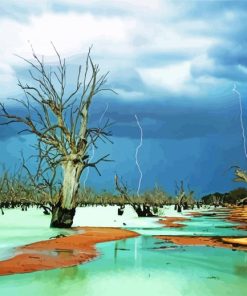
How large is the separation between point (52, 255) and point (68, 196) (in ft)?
32.1

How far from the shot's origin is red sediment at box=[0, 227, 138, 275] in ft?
33.4

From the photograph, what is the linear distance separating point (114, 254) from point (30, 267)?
3.41 metres

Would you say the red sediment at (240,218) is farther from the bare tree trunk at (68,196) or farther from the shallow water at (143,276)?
the shallow water at (143,276)

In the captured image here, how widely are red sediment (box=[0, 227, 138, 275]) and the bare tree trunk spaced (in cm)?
499

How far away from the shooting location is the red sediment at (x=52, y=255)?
1017 centimetres

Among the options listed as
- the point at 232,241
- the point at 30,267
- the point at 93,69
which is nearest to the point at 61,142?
the point at 93,69

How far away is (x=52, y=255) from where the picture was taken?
12.1 metres

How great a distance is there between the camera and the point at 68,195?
21875mm

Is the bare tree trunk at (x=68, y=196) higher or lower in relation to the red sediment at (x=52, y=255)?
higher

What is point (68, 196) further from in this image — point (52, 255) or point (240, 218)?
point (240, 218)

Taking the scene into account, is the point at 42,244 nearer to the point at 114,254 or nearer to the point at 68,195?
the point at 114,254

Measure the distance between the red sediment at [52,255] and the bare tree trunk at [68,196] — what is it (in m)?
4.99

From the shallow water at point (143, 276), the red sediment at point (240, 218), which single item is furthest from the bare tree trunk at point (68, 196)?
the red sediment at point (240, 218)

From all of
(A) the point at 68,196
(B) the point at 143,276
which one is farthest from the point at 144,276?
(A) the point at 68,196
